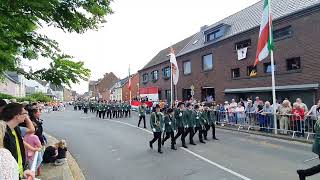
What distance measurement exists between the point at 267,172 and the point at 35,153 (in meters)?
5.60

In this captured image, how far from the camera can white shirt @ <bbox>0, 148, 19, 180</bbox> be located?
3003mm

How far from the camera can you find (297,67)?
24.0 m

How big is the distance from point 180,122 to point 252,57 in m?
15.5

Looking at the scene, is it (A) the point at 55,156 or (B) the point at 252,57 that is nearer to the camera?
(A) the point at 55,156

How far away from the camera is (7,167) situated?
3.04 m

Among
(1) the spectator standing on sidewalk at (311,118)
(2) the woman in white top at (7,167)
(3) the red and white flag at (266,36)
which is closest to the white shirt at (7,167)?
(2) the woman in white top at (7,167)

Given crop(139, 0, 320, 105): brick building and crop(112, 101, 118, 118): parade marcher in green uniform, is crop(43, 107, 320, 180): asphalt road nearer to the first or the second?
crop(139, 0, 320, 105): brick building

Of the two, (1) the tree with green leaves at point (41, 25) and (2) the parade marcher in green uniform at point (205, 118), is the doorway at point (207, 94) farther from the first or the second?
(1) the tree with green leaves at point (41, 25)

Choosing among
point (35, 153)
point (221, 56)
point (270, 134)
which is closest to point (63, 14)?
point (35, 153)

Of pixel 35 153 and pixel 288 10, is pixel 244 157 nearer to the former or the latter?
pixel 35 153

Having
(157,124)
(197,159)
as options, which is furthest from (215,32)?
(197,159)

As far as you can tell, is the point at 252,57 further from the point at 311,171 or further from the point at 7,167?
the point at 7,167

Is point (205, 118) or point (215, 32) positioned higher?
point (215, 32)

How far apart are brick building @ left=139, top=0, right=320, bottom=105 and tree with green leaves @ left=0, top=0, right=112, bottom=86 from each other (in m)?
19.4
